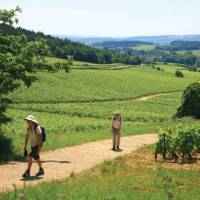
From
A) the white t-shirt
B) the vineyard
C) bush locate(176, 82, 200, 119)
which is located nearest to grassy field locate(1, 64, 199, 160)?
bush locate(176, 82, 200, 119)

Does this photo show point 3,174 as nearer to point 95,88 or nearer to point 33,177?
point 33,177

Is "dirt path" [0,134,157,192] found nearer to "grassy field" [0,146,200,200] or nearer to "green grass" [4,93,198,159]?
"grassy field" [0,146,200,200]

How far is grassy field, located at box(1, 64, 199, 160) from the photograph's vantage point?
3506 centimetres

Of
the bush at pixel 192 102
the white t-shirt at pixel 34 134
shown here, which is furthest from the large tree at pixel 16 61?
the bush at pixel 192 102

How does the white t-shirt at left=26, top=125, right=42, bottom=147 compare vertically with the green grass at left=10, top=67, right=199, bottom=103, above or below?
above

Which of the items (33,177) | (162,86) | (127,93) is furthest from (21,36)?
(162,86)

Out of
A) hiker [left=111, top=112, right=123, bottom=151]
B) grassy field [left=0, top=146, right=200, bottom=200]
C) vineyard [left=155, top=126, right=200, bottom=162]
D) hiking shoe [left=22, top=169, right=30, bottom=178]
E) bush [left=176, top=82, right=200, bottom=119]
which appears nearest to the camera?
grassy field [left=0, top=146, right=200, bottom=200]

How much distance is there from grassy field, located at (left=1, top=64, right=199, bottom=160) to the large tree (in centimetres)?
280

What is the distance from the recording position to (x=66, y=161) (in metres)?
19.2

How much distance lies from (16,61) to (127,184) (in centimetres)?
870

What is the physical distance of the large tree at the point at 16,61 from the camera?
20.5m

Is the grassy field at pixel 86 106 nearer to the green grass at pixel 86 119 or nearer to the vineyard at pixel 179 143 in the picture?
the green grass at pixel 86 119

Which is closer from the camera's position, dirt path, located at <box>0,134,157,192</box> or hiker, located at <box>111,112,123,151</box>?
dirt path, located at <box>0,134,157,192</box>

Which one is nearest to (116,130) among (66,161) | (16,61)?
(66,161)
